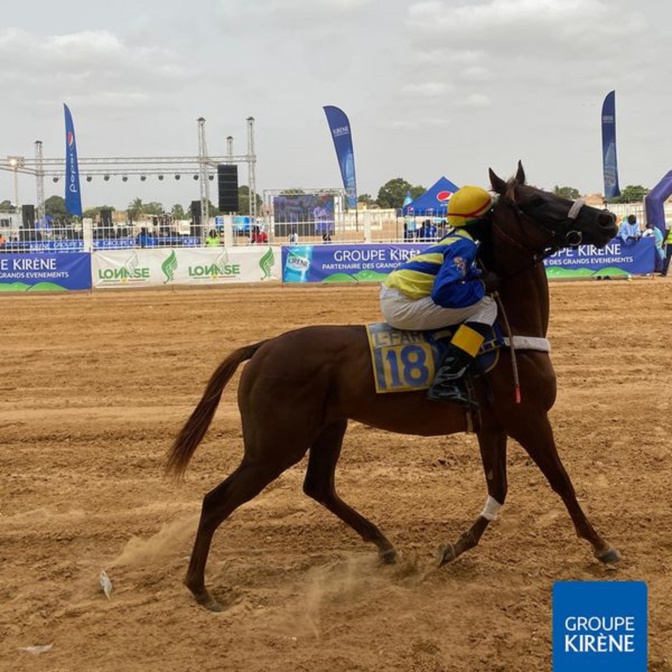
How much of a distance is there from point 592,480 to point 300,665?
3.46 m

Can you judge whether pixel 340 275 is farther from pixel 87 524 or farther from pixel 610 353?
pixel 87 524

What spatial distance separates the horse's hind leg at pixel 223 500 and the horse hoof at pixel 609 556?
2033 mm

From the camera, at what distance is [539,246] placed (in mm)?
4770

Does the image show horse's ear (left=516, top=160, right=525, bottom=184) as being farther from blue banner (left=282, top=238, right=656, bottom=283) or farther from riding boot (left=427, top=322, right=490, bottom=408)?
blue banner (left=282, top=238, right=656, bottom=283)

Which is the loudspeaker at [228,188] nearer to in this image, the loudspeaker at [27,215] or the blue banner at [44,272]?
the blue banner at [44,272]

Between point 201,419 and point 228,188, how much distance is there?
2573 cm

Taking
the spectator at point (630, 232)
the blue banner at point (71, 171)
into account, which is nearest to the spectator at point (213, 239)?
the blue banner at point (71, 171)

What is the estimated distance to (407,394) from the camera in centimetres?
478

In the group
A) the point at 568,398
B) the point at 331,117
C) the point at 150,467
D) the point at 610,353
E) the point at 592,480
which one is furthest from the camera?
the point at 331,117

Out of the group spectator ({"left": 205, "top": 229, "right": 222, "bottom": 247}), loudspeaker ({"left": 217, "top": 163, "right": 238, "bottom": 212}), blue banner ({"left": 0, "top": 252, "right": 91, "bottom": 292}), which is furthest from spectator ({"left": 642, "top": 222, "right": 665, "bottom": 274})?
blue banner ({"left": 0, "top": 252, "right": 91, "bottom": 292})

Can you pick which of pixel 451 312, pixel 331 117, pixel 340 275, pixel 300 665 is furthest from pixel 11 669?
pixel 331 117

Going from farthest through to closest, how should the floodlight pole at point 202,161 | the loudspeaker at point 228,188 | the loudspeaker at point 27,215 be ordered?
the floodlight pole at point 202,161 < the loudspeaker at point 27,215 < the loudspeaker at point 228,188

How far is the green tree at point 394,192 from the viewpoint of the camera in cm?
8050

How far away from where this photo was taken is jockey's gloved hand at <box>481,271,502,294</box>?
4785 mm
